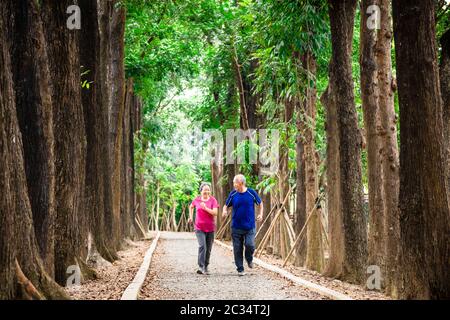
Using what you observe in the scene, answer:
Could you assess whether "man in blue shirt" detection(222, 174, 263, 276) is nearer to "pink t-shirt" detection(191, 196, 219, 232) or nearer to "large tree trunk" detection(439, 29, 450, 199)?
"pink t-shirt" detection(191, 196, 219, 232)

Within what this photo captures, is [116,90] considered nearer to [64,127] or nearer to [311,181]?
[311,181]

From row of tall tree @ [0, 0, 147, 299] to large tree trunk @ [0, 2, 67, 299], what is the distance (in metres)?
0.01

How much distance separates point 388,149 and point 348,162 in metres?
1.48

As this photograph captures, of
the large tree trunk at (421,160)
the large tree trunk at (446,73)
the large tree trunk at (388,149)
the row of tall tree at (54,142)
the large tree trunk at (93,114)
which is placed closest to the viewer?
the row of tall tree at (54,142)

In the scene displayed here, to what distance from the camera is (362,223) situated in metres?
13.4

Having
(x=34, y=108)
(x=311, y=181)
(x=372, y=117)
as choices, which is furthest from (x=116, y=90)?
(x=34, y=108)

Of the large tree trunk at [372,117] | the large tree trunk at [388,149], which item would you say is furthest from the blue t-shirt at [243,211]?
the large tree trunk at [388,149]

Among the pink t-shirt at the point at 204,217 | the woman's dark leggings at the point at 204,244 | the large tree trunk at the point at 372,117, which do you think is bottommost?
the woman's dark leggings at the point at 204,244

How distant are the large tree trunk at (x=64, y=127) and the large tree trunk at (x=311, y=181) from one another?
239 inches

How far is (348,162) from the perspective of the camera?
1327cm

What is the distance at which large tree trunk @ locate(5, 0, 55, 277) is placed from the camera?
9.42 metres

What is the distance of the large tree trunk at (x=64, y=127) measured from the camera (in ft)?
37.4

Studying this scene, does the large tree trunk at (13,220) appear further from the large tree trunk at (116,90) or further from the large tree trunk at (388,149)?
the large tree trunk at (116,90)
